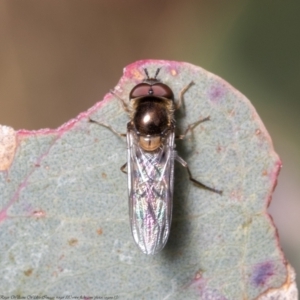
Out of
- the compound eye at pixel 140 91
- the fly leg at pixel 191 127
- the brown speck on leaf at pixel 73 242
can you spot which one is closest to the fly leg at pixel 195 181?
the fly leg at pixel 191 127

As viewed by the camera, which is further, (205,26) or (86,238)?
(205,26)

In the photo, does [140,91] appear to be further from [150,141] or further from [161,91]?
[150,141]

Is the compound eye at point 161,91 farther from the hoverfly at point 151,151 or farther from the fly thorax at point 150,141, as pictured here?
the fly thorax at point 150,141

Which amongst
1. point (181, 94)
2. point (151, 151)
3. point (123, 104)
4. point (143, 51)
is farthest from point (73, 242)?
point (143, 51)

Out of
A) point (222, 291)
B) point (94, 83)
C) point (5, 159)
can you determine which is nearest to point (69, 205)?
point (5, 159)

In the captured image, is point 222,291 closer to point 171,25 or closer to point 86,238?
point 86,238
